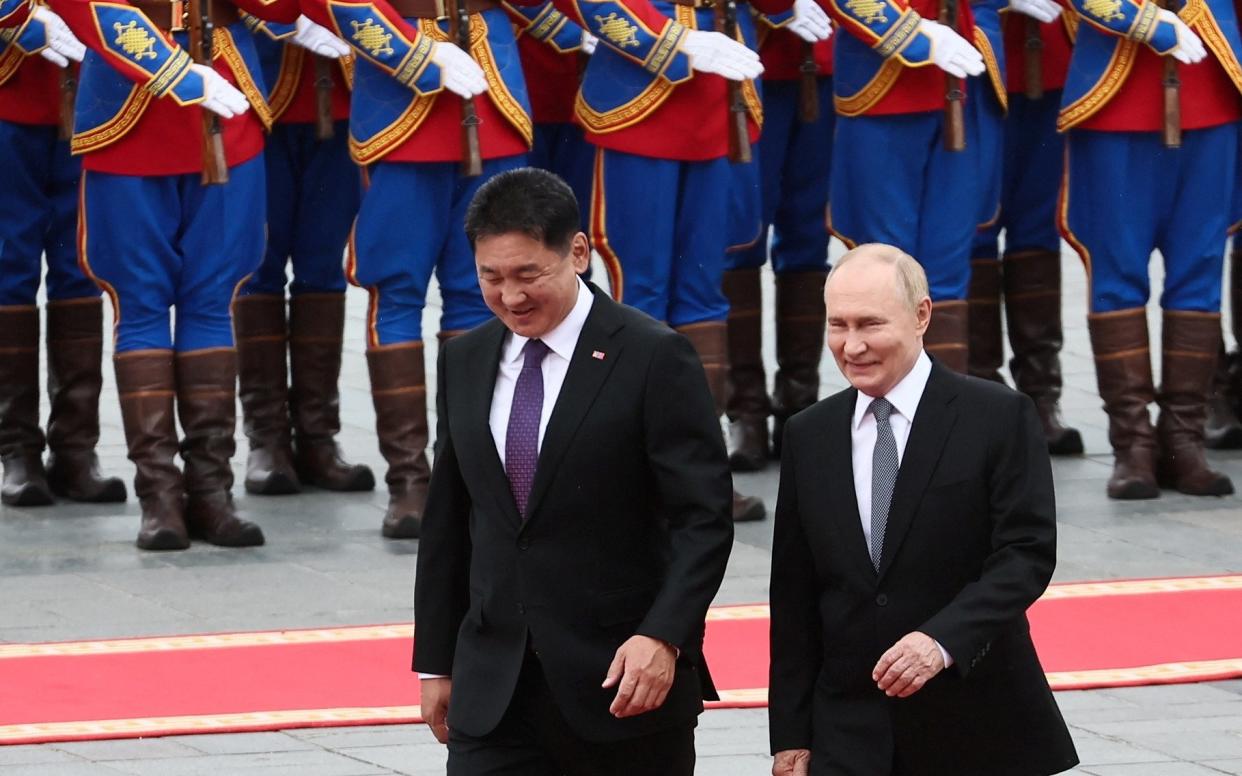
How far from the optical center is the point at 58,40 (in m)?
7.11

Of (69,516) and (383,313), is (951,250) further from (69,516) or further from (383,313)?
(69,516)

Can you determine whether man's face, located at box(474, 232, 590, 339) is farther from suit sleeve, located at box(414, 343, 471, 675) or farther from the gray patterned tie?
the gray patterned tie

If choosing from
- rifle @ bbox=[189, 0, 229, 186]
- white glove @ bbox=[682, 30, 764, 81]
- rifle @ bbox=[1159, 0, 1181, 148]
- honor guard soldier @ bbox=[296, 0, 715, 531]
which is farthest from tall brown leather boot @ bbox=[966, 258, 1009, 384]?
rifle @ bbox=[189, 0, 229, 186]

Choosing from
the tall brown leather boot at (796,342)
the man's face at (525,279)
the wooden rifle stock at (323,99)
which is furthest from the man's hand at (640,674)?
the tall brown leather boot at (796,342)

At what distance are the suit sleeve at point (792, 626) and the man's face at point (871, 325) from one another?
154 millimetres

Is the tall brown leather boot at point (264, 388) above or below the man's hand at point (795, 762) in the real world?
below

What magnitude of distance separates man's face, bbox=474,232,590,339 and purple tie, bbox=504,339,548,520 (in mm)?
57

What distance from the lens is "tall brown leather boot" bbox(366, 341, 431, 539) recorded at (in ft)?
23.7

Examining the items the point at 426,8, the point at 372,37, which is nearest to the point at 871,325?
the point at 372,37

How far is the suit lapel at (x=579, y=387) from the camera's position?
3.82 meters

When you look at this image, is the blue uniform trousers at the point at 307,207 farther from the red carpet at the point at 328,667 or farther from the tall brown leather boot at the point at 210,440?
the red carpet at the point at 328,667

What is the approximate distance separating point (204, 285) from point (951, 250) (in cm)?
216

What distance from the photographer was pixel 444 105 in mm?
6980

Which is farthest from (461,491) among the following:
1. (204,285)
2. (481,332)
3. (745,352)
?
(745,352)
